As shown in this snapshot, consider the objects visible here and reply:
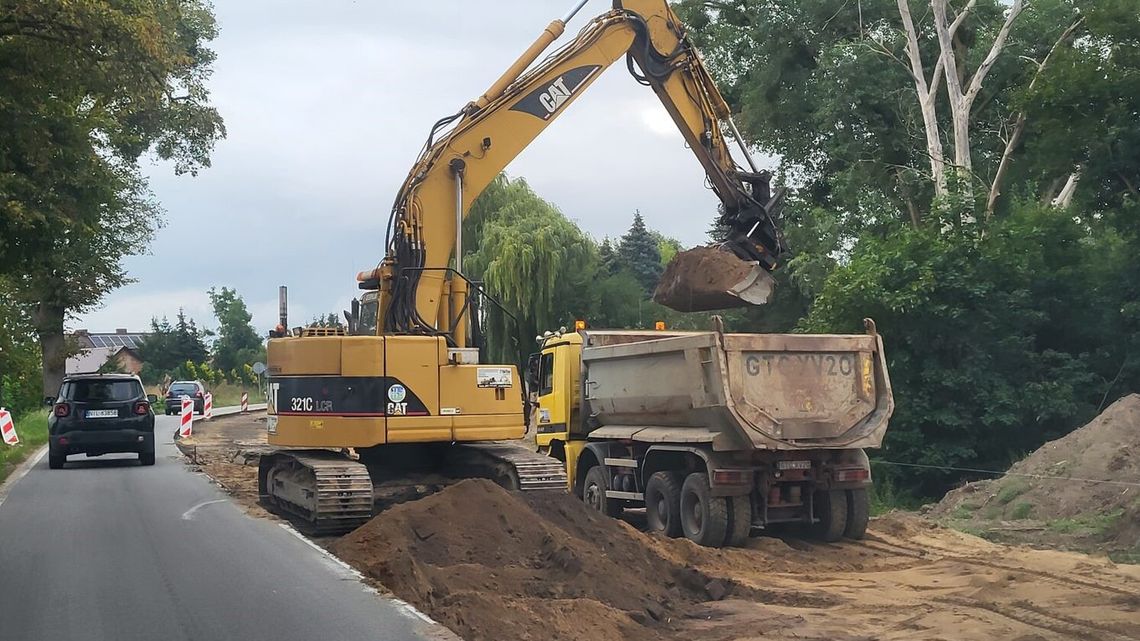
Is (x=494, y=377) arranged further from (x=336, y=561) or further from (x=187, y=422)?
(x=187, y=422)

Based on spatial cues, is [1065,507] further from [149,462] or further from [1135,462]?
[149,462]

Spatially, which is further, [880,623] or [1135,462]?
[1135,462]

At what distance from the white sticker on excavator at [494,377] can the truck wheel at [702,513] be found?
2320mm

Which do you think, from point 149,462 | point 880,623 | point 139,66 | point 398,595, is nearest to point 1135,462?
point 880,623

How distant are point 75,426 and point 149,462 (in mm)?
1737

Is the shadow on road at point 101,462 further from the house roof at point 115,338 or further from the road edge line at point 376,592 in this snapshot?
the house roof at point 115,338

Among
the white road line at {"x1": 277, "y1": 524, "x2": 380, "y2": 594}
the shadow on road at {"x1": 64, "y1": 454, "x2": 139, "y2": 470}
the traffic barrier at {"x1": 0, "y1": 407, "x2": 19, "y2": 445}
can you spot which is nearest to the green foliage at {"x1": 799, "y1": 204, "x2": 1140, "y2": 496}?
the white road line at {"x1": 277, "y1": 524, "x2": 380, "y2": 594}

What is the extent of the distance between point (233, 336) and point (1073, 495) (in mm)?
101054

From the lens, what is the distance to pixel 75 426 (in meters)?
21.9

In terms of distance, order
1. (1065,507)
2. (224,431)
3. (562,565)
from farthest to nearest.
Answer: (224,431)
(1065,507)
(562,565)

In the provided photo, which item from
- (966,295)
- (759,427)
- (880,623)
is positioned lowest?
(880,623)

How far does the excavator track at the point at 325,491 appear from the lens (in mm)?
12211

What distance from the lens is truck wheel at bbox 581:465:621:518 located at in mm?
15086

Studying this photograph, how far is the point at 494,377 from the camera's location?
1345 cm
